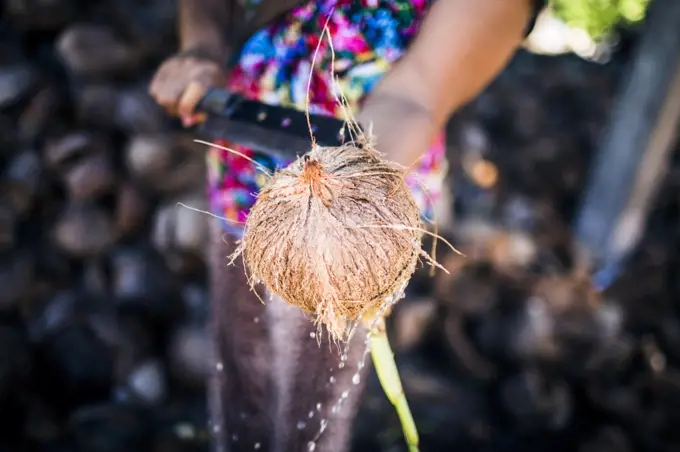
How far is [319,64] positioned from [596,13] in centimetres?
338

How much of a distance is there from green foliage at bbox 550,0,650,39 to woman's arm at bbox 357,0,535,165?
285 cm

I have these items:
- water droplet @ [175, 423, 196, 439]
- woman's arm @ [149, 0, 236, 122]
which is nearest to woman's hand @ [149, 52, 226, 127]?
woman's arm @ [149, 0, 236, 122]

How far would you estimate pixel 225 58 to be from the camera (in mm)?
820

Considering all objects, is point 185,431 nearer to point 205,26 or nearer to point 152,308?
point 152,308

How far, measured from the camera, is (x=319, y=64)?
2.14 feet

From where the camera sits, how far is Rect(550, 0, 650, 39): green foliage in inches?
130

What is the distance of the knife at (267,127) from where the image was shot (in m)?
0.55

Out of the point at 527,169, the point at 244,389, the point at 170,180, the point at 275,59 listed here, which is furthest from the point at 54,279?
the point at 527,169

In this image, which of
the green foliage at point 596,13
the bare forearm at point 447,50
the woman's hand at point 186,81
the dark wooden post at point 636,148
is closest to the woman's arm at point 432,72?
the bare forearm at point 447,50

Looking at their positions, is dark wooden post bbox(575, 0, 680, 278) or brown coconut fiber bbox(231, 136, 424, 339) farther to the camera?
dark wooden post bbox(575, 0, 680, 278)

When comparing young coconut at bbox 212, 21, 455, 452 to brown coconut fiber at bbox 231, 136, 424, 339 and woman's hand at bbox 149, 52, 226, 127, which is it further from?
woman's hand at bbox 149, 52, 226, 127

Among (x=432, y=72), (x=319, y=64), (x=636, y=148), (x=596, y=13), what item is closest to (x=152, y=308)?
(x=319, y=64)

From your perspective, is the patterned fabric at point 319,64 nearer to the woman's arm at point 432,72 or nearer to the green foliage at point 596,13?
the woman's arm at point 432,72

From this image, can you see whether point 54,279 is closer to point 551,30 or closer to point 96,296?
point 96,296
